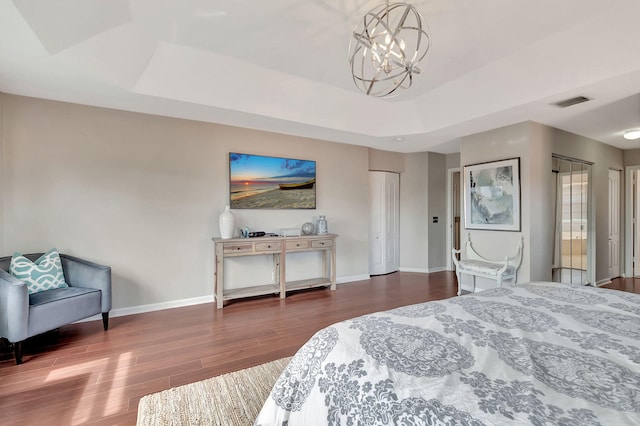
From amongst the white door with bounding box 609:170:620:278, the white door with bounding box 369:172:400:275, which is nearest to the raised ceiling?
the white door with bounding box 609:170:620:278

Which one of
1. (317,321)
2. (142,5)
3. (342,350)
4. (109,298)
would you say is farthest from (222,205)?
(342,350)

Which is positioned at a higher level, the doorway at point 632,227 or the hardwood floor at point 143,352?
the doorway at point 632,227

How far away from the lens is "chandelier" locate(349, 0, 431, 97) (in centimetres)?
179

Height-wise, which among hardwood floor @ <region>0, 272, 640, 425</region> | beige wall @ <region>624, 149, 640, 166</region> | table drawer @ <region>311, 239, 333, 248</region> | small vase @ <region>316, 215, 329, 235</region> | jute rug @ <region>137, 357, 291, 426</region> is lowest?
hardwood floor @ <region>0, 272, 640, 425</region>

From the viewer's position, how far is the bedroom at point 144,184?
120 inches

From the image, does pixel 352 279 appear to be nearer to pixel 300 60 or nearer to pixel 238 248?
pixel 238 248

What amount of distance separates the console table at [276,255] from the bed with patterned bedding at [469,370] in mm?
2727

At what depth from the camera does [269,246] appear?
3992mm

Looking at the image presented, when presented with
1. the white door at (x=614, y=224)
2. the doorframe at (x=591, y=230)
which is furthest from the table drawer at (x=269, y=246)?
the white door at (x=614, y=224)

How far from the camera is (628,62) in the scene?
2.41 m

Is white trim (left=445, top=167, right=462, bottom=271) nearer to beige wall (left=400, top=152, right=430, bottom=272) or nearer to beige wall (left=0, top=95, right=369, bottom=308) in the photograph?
beige wall (left=400, top=152, right=430, bottom=272)

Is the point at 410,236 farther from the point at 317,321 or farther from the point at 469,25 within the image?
the point at 469,25

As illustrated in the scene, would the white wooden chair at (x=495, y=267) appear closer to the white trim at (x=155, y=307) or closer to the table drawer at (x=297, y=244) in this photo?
the table drawer at (x=297, y=244)

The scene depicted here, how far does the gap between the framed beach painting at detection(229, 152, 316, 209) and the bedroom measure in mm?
142
